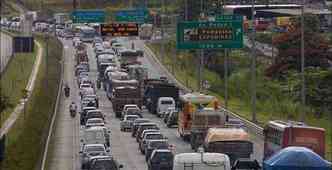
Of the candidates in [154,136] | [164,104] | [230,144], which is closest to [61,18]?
[164,104]

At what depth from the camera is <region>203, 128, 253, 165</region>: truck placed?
153 ft

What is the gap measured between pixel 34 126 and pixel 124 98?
21.9 m

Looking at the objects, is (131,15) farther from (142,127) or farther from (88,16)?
(142,127)

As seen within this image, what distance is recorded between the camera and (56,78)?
103062 millimetres

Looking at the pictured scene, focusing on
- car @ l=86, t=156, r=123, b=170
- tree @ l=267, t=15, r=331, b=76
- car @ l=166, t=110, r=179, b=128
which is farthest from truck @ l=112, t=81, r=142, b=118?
car @ l=86, t=156, r=123, b=170

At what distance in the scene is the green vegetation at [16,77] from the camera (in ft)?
295

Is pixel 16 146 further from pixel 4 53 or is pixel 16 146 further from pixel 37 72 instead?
pixel 4 53

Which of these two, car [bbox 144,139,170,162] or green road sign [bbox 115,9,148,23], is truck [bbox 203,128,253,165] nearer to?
car [bbox 144,139,170,162]

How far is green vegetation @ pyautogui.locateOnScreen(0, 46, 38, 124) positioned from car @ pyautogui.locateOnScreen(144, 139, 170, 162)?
2251cm

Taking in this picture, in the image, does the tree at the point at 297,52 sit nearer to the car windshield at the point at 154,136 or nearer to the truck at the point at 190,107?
the truck at the point at 190,107

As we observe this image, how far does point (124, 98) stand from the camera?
8169 cm

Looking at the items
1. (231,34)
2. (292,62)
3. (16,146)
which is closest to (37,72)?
(292,62)

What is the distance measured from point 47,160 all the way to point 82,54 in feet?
236

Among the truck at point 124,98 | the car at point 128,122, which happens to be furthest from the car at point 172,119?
the truck at point 124,98
